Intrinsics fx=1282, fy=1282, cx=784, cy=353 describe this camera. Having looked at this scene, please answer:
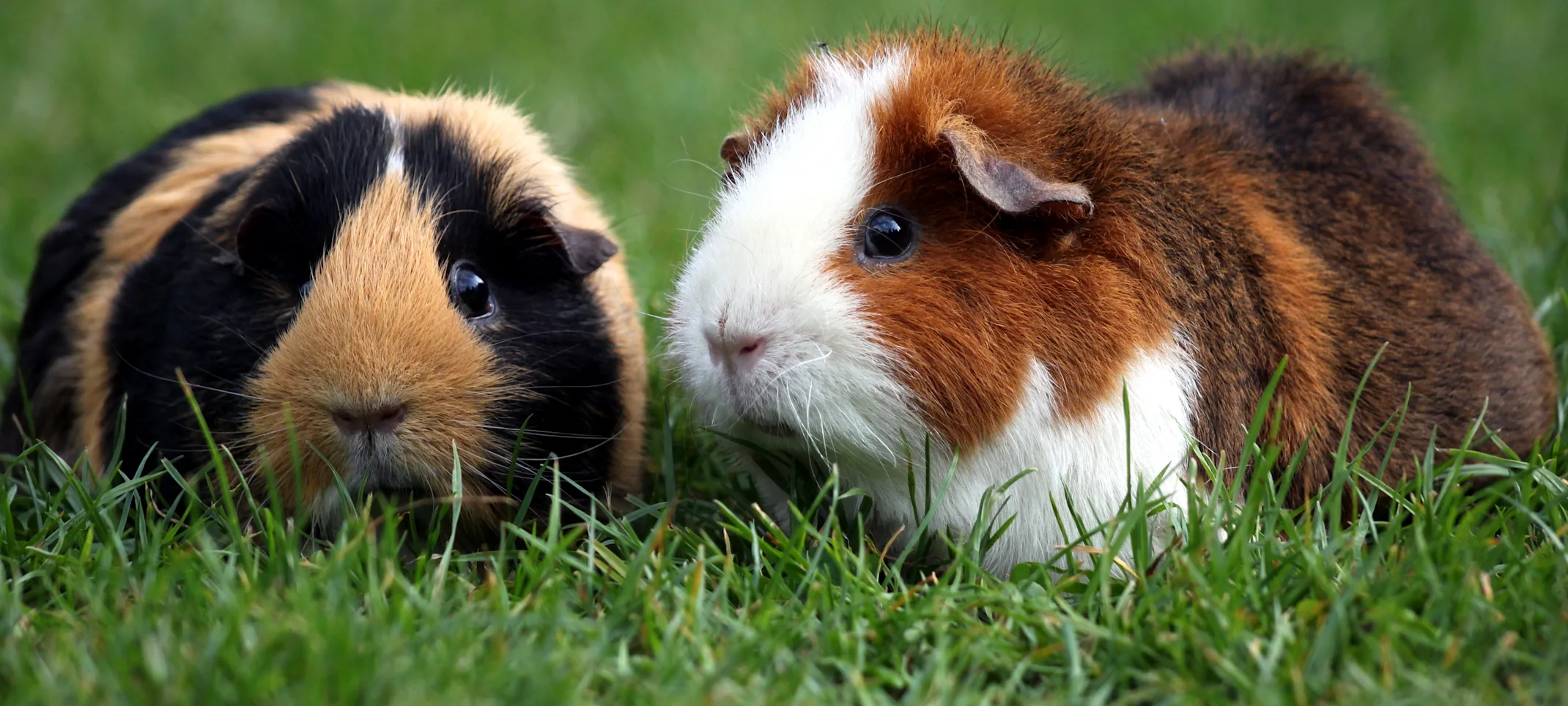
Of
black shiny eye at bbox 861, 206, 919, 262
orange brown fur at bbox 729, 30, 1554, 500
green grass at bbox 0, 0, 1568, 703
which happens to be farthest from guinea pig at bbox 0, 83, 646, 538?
black shiny eye at bbox 861, 206, 919, 262

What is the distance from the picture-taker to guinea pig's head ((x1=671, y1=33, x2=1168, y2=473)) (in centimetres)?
231

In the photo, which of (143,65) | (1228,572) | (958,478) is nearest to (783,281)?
(958,478)

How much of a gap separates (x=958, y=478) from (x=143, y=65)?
5705 mm

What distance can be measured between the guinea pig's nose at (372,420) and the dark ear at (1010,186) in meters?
1.15

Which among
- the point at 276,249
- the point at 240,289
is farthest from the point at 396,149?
the point at 240,289

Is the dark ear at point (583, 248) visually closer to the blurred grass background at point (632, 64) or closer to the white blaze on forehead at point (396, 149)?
the white blaze on forehead at point (396, 149)

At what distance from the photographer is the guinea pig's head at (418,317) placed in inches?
96.7

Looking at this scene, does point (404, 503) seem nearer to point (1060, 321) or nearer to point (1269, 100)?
point (1060, 321)

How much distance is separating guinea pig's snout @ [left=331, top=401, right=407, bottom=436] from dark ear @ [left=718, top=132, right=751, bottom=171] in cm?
87

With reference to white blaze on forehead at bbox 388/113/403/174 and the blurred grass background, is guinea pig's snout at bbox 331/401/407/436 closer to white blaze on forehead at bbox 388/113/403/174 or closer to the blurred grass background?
white blaze on forehead at bbox 388/113/403/174

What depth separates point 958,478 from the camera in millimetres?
2455

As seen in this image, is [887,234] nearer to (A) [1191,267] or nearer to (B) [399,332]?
(A) [1191,267]

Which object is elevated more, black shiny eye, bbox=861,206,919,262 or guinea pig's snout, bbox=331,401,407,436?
black shiny eye, bbox=861,206,919,262

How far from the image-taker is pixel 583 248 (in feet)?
9.24
